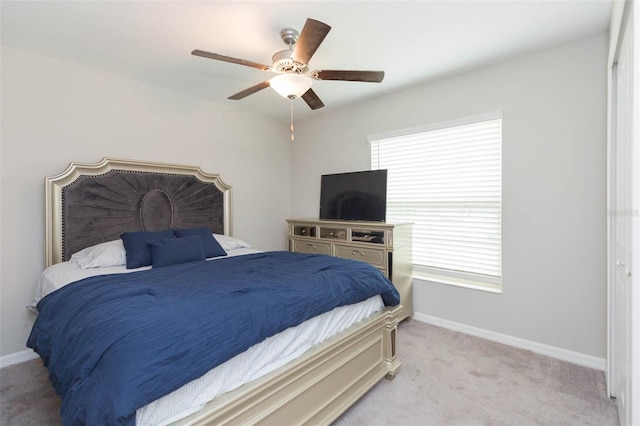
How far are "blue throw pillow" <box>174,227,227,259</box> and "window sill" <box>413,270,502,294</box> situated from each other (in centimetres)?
221

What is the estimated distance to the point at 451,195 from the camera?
10.8 feet

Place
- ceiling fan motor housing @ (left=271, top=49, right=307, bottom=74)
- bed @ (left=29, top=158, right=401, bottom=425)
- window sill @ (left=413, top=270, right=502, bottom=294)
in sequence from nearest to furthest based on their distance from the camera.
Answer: bed @ (left=29, top=158, right=401, bottom=425) < ceiling fan motor housing @ (left=271, top=49, right=307, bottom=74) < window sill @ (left=413, top=270, right=502, bottom=294)

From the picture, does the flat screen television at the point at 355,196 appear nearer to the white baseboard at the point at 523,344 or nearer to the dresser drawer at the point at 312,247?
the dresser drawer at the point at 312,247

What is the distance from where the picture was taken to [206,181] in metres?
3.78

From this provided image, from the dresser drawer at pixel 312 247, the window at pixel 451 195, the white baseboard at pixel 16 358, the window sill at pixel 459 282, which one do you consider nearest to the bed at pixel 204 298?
the white baseboard at pixel 16 358

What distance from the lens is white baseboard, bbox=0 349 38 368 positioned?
2562mm

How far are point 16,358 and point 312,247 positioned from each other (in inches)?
116

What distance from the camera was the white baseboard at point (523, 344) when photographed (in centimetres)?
246

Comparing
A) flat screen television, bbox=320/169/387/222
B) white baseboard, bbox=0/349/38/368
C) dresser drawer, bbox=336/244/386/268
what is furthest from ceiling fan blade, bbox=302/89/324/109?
white baseboard, bbox=0/349/38/368

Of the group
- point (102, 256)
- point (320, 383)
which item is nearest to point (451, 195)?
point (320, 383)

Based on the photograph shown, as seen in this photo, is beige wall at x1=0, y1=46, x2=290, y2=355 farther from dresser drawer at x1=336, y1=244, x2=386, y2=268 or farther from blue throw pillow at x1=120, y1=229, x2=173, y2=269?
dresser drawer at x1=336, y1=244, x2=386, y2=268

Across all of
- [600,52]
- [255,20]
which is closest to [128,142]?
[255,20]

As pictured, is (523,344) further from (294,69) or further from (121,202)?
(121,202)

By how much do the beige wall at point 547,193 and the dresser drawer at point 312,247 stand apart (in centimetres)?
138
